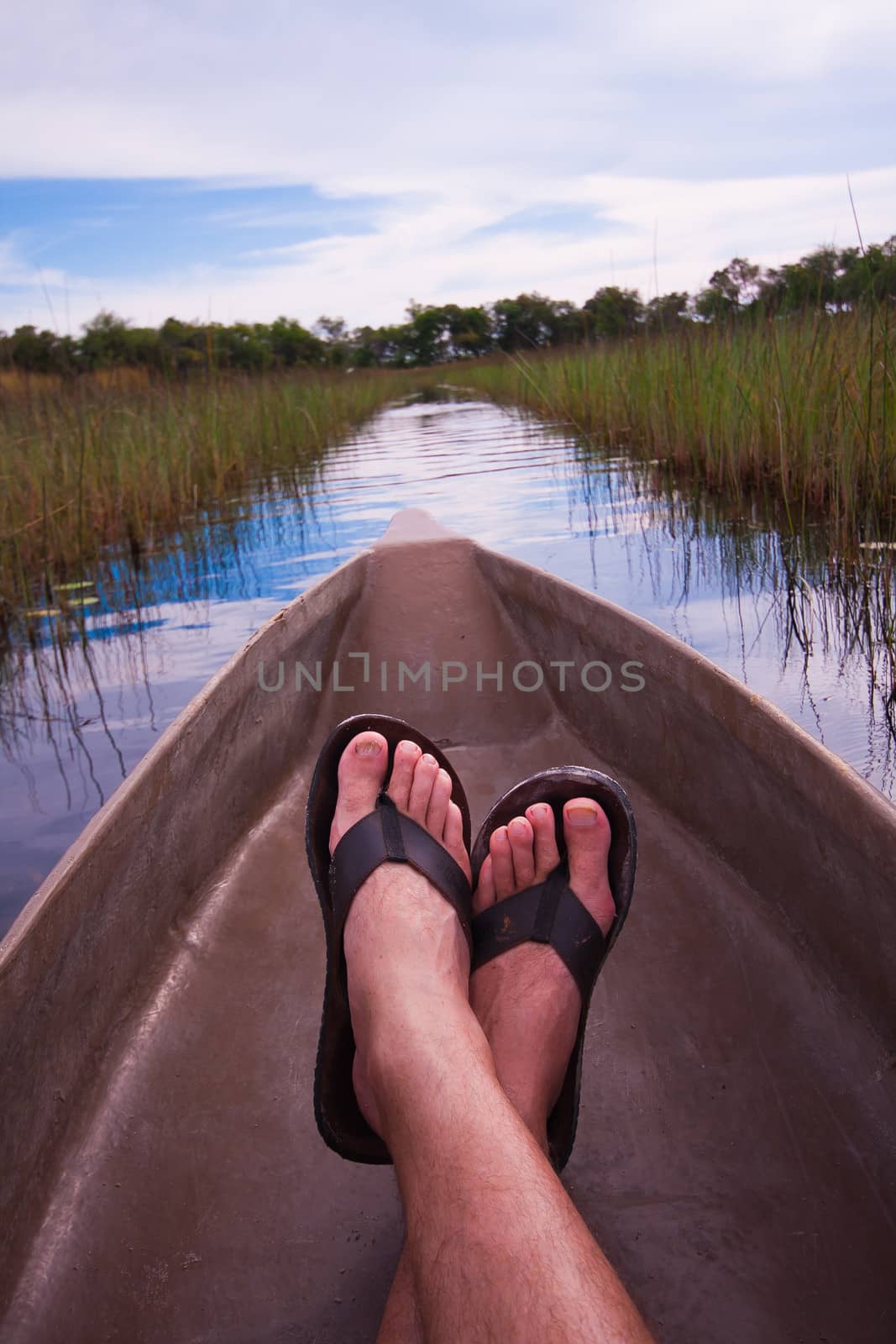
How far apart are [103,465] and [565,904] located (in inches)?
146

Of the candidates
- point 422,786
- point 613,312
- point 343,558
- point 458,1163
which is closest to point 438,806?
point 422,786

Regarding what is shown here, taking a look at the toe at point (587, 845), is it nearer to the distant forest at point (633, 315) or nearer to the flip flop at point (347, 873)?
the flip flop at point (347, 873)

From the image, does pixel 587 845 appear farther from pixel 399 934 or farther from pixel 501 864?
pixel 399 934

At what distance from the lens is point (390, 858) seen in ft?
3.92

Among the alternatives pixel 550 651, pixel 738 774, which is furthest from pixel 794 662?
pixel 738 774

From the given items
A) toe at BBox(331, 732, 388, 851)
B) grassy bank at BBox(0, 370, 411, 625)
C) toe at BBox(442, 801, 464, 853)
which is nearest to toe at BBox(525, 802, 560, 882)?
toe at BBox(442, 801, 464, 853)

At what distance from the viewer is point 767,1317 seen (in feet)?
2.70

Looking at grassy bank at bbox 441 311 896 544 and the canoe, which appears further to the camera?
grassy bank at bbox 441 311 896 544

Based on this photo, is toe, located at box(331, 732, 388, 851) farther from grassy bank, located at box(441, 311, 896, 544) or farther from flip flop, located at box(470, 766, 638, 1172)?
grassy bank, located at box(441, 311, 896, 544)

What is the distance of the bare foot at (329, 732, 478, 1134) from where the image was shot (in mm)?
896

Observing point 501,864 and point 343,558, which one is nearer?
point 501,864

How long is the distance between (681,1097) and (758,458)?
3250mm

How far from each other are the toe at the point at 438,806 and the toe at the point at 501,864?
8 cm

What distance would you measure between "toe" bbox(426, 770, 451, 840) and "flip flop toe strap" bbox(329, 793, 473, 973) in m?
0.03
